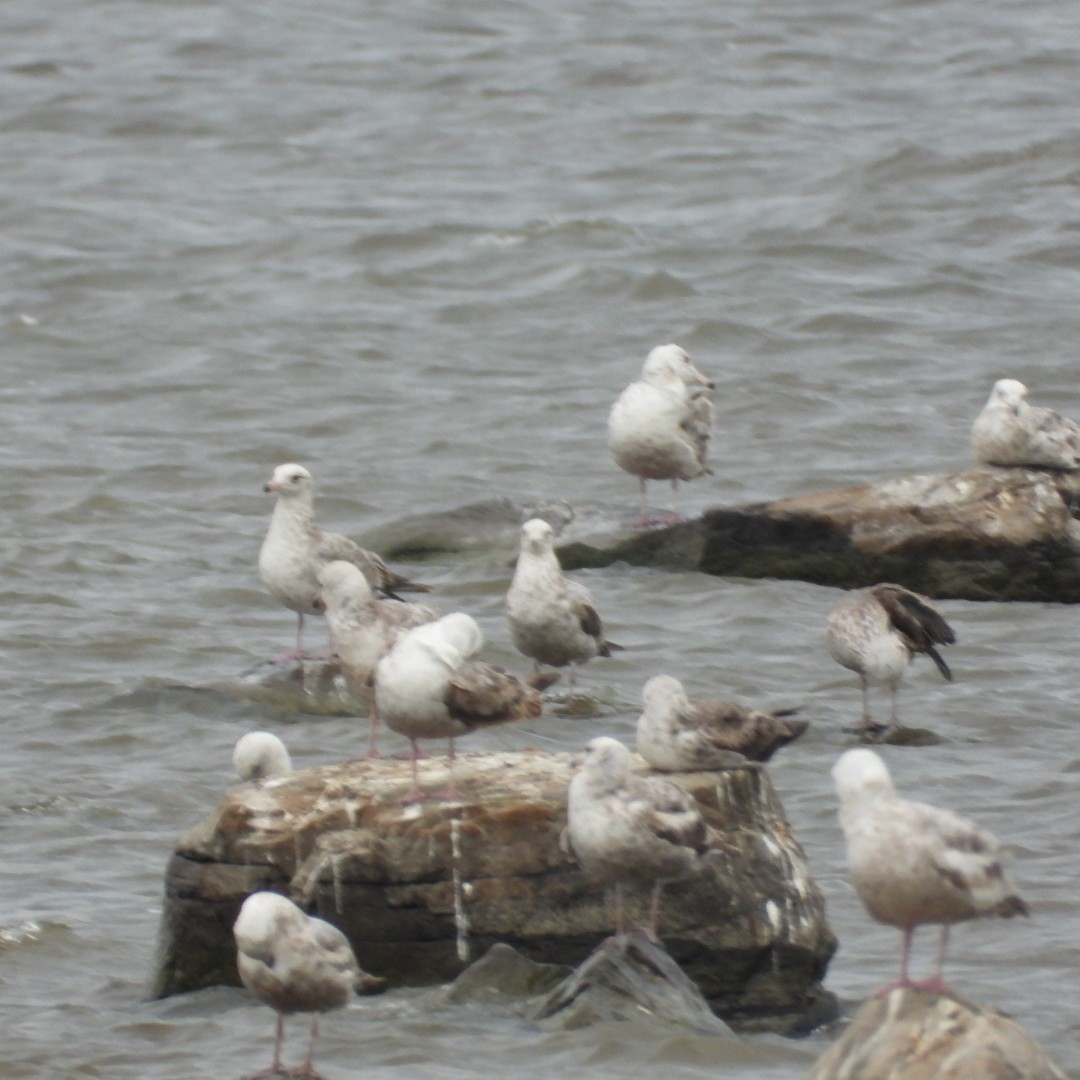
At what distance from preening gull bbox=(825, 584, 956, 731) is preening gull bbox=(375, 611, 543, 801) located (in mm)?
3248

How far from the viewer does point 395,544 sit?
15.9 meters

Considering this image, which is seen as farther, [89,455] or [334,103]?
[334,103]

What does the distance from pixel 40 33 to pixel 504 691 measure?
25.6 meters

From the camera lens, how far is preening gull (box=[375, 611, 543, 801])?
344 inches

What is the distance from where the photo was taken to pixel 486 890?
843 centimetres

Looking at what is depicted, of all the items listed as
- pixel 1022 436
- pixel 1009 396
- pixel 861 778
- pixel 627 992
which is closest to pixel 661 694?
pixel 627 992

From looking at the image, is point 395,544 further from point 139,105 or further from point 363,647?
point 139,105

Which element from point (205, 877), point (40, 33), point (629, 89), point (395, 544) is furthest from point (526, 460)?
point (40, 33)

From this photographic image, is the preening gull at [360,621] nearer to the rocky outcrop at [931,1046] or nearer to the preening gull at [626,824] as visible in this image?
the preening gull at [626,824]

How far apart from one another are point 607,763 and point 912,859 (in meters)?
1.51

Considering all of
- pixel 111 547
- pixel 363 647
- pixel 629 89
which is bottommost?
pixel 111 547

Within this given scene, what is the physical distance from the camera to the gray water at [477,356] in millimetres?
9852

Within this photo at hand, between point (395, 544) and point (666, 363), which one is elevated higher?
point (666, 363)

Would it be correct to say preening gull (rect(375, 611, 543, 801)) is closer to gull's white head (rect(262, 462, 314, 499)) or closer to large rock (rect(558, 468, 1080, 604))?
gull's white head (rect(262, 462, 314, 499))
